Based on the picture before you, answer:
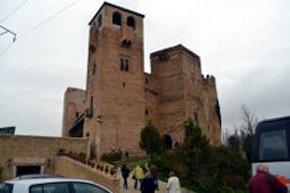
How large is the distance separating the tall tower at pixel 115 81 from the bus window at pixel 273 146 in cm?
2163

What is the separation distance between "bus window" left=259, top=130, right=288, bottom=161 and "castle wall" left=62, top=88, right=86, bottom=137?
42.3 metres

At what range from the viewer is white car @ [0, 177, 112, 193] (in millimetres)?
5828

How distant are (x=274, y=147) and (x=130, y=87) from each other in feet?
82.7

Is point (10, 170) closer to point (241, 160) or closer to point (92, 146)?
point (92, 146)

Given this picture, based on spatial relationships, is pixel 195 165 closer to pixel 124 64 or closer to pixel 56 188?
pixel 56 188

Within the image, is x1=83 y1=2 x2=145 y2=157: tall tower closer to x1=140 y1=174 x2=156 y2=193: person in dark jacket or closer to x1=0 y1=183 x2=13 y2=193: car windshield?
x1=140 y1=174 x2=156 y2=193: person in dark jacket

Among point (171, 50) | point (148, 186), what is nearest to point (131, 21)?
point (171, 50)

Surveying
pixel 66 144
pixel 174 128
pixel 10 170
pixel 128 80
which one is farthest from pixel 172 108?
pixel 10 170

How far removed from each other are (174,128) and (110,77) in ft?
33.5

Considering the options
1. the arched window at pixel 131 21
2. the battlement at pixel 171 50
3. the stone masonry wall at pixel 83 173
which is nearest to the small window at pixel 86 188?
the stone masonry wall at pixel 83 173

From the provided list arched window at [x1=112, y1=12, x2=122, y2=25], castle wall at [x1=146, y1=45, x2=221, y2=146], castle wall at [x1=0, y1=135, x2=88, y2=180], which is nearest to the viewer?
castle wall at [x1=0, y1=135, x2=88, y2=180]

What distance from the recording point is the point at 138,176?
16062 millimetres

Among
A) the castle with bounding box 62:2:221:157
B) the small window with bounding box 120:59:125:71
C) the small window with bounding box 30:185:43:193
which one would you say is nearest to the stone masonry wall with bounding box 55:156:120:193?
the castle with bounding box 62:2:221:157

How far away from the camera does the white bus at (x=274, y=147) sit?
25.1 ft
